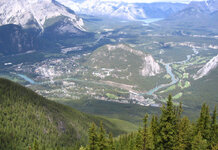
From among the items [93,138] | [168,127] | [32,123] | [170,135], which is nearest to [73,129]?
[32,123]

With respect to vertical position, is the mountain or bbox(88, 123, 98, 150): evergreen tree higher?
bbox(88, 123, 98, 150): evergreen tree

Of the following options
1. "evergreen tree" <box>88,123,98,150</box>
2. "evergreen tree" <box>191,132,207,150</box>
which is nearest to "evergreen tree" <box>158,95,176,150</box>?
"evergreen tree" <box>191,132,207,150</box>

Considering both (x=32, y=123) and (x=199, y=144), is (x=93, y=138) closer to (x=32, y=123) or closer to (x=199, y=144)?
(x=199, y=144)

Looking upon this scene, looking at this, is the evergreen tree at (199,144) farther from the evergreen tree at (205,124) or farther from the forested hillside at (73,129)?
the evergreen tree at (205,124)

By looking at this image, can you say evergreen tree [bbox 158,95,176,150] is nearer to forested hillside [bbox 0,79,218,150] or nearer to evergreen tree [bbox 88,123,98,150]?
forested hillside [bbox 0,79,218,150]

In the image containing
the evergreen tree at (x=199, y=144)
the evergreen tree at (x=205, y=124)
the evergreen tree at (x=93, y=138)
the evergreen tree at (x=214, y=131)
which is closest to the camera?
the evergreen tree at (x=199, y=144)

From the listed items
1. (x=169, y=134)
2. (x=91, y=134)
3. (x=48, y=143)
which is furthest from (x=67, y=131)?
(x=169, y=134)

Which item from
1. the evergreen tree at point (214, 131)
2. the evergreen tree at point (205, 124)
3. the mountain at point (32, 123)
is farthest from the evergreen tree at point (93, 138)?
the mountain at point (32, 123)
